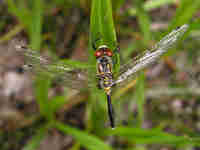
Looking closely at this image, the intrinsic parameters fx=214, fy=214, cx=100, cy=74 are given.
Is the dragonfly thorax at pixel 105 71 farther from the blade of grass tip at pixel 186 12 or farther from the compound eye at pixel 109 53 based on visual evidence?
the blade of grass tip at pixel 186 12

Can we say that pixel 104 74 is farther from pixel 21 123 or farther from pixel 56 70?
pixel 21 123

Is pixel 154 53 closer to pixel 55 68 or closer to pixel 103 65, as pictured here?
pixel 103 65

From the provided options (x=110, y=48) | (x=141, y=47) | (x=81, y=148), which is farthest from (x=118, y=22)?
(x=81, y=148)

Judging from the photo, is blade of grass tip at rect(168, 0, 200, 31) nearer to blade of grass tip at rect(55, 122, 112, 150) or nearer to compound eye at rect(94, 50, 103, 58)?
compound eye at rect(94, 50, 103, 58)

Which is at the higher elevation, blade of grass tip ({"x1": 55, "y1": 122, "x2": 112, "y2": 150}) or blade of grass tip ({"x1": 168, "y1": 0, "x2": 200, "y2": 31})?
blade of grass tip ({"x1": 168, "y1": 0, "x2": 200, "y2": 31})

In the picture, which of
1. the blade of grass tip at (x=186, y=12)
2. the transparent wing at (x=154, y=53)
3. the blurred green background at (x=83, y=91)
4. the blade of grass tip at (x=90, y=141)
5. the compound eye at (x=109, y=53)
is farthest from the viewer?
the blurred green background at (x=83, y=91)

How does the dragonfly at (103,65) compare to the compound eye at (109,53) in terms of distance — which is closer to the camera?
A: the dragonfly at (103,65)

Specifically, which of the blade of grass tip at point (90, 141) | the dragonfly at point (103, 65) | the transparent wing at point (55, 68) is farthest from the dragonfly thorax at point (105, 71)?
the blade of grass tip at point (90, 141)

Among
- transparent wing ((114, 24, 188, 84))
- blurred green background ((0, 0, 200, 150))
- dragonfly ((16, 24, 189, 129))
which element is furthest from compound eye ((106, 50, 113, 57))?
blurred green background ((0, 0, 200, 150))
